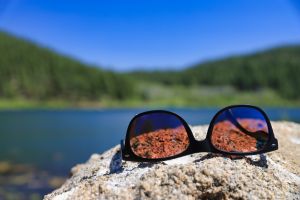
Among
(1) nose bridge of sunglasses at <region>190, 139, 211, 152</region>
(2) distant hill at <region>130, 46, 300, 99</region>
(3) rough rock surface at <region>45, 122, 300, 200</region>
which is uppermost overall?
(2) distant hill at <region>130, 46, 300, 99</region>

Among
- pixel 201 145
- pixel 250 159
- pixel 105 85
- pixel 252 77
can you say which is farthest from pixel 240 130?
pixel 252 77

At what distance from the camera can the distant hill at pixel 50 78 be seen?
11275cm

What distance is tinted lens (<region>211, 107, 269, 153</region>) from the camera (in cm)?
243

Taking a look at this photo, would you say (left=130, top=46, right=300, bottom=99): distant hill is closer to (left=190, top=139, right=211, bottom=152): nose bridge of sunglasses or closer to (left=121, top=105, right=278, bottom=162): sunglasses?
(left=121, top=105, right=278, bottom=162): sunglasses

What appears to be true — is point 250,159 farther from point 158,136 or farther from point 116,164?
point 116,164

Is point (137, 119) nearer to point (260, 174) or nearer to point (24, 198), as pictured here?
point (260, 174)

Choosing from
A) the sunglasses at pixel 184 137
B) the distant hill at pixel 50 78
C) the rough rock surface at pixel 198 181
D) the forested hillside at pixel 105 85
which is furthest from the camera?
the forested hillside at pixel 105 85

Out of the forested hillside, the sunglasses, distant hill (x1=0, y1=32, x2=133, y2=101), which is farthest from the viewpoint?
the forested hillside

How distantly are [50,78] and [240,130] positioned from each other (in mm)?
127239

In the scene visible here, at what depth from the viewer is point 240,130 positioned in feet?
9.12

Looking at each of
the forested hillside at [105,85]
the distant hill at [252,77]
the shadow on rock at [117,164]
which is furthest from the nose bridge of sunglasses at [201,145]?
the distant hill at [252,77]

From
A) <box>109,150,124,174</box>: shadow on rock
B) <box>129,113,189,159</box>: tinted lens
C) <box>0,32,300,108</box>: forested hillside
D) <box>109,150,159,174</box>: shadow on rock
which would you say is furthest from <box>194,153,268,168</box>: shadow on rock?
<box>0,32,300,108</box>: forested hillside

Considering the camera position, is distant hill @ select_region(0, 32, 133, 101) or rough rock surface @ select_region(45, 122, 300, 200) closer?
rough rock surface @ select_region(45, 122, 300, 200)

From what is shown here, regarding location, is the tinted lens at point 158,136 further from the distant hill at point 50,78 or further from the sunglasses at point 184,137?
the distant hill at point 50,78
